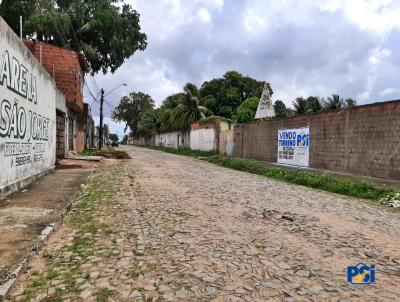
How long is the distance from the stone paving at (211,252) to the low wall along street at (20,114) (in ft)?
6.49

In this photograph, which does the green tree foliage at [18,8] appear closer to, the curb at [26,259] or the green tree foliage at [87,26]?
the green tree foliage at [87,26]

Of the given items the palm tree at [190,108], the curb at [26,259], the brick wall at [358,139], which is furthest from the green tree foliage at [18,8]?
the curb at [26,259]

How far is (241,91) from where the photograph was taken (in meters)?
51.5

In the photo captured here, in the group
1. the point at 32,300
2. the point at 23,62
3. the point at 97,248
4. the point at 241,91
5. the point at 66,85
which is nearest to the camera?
the point at 32,300

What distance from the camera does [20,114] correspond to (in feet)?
33.1

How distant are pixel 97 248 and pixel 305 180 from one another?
10690 mm

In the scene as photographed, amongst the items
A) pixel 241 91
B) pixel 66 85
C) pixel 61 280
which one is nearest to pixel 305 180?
pixel 61 280

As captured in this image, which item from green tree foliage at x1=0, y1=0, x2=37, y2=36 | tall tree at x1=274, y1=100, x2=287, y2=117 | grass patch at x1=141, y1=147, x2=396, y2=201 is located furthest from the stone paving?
tall tree at x1=274, y1=100, x2=287, y2=117

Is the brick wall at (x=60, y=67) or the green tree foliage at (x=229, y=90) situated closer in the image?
the brick wall at (x=60, y=67)

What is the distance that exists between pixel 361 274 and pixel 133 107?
84377mm

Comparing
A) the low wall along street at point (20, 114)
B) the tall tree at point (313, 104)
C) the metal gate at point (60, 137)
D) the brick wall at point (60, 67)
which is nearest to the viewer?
the low wall along street at point (20, 114)

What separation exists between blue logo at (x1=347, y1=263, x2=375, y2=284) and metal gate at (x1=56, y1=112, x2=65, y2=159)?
16.9 m

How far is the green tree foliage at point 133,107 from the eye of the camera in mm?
86000

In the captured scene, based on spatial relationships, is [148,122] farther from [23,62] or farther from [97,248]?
[97,248]
